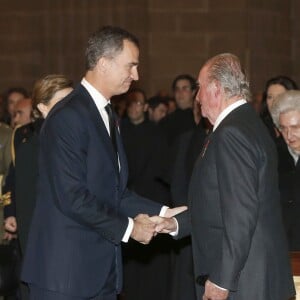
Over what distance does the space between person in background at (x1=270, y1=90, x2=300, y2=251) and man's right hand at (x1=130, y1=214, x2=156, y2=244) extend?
1.39 m

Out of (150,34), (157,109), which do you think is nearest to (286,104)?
(157,109)

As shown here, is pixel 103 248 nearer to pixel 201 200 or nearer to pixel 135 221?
pixel 135 221

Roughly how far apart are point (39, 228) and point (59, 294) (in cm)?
35

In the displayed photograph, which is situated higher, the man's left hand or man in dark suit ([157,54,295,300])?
man in dark suit ([157,54,295,300])

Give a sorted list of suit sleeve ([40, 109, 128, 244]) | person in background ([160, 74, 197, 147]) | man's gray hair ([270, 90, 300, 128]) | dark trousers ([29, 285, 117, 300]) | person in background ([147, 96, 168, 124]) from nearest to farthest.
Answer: suit sleeve ([40, 109, 128, 244]), dark trousers ([29, 285, 117, 300]), man's gray hair ([270, 90, 300, 128]), person in background ([160, 74, 197, 147]), person in background ([147, 96, 168, 124])

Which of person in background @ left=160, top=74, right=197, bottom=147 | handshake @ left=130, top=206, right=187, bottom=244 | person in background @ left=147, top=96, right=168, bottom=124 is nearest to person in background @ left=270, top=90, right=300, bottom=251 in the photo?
handshake @ left=130, top=206, right=187, bottom=244

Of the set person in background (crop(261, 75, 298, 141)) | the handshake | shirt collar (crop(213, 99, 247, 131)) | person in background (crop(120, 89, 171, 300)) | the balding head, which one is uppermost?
shirt collar (crop(213, 99, 247, 131))

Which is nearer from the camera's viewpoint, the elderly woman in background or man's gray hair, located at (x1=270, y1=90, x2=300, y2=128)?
the elderly woman in background

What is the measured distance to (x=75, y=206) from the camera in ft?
18.3

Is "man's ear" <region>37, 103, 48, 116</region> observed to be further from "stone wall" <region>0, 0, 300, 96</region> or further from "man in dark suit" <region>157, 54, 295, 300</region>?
"stone wall" <region>0, 0, 300, 96</region>

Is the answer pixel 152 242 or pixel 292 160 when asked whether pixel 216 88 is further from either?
pixel 152 242

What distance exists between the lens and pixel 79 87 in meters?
5.93

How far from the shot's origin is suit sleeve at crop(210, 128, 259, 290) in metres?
5.20

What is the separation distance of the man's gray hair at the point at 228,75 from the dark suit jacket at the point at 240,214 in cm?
9
